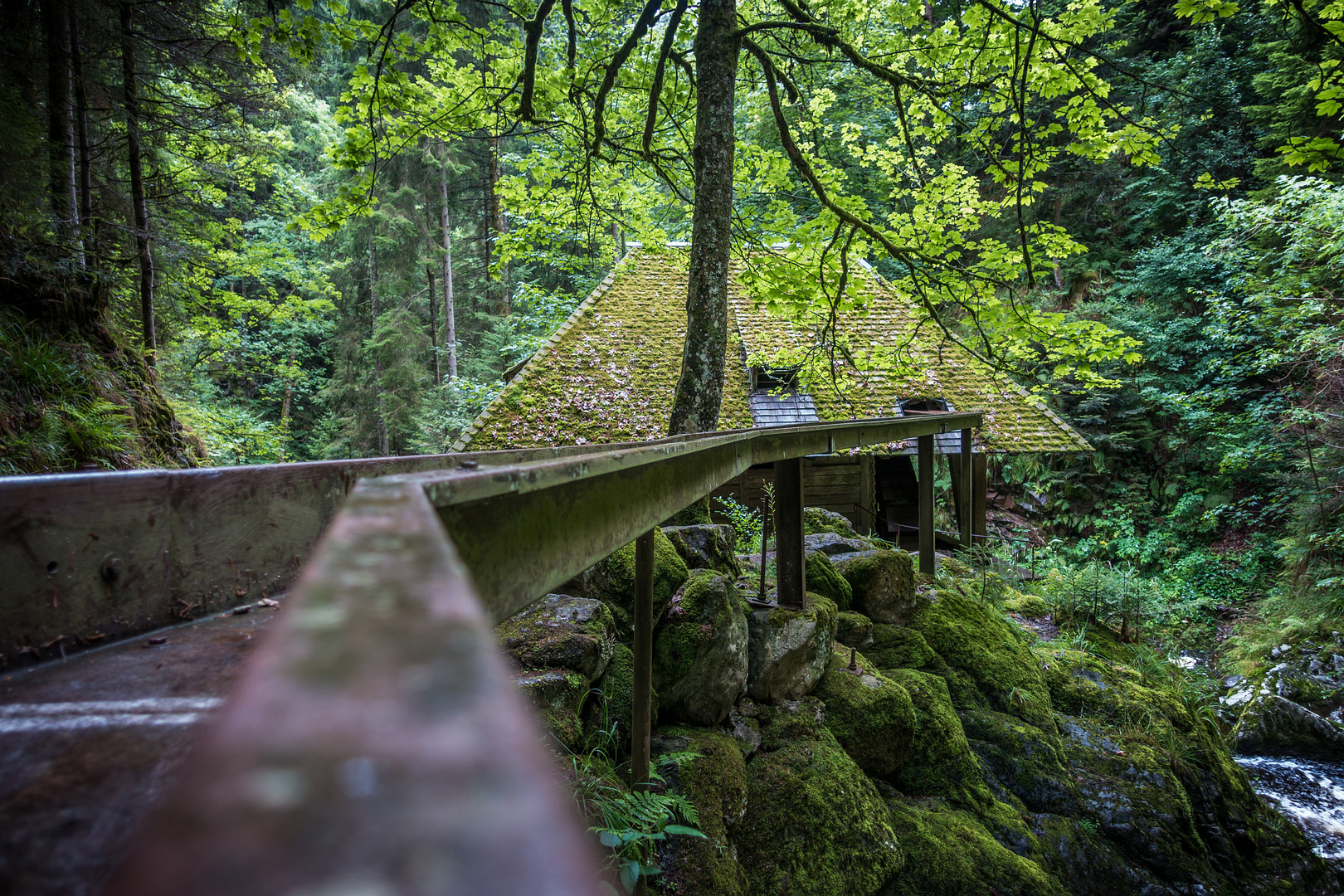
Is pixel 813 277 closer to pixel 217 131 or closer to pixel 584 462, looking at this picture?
pixel 584 462

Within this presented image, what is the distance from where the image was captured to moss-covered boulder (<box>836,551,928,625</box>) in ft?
14.4

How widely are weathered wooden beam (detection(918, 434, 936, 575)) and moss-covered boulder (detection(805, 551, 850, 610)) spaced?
1.99 m

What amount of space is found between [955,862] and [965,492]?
6715 mm

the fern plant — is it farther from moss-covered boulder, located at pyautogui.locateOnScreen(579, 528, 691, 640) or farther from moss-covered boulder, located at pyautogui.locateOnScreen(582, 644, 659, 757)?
moss-covered boulder, located at pyautogui.locateOnScreen(579, 528, 691, 640)

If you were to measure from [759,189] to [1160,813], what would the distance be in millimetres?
6735

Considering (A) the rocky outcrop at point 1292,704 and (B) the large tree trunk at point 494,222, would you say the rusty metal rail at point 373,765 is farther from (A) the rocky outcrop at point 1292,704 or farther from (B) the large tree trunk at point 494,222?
(B) the large tree trunk at point 494,222

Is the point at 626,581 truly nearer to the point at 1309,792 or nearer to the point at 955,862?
the point at 955,862

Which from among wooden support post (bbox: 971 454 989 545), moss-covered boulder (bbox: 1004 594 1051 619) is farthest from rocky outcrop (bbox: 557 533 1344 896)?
wooden support post (bbox: 971 454 989 545)

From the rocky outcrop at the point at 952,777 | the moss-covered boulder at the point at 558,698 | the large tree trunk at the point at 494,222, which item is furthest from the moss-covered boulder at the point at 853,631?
the large tree trunk at the point at 494,222

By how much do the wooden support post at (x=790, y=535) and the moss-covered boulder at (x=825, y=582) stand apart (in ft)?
2.34

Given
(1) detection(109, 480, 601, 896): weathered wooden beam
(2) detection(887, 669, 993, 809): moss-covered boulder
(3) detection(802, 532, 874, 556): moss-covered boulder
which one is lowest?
(2) detection(887, 669, 993, 809): moss-covered boulder

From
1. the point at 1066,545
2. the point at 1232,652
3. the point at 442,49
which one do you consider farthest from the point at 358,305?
the point at 1232,652

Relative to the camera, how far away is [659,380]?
10836 millimetres

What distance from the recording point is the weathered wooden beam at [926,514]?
5.90 meters
